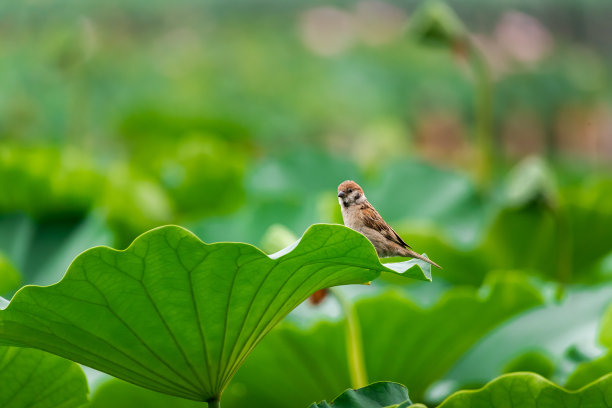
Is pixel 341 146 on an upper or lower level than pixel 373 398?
upper

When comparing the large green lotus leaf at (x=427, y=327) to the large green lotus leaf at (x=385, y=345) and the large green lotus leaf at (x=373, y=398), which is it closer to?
the large green lotus leaf at (x=385, y=345)

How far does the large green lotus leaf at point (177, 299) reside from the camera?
590mm

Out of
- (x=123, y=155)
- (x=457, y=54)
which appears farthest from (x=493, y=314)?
(x=123, y=155)

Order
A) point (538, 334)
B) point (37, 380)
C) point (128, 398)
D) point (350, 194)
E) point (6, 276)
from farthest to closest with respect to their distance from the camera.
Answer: point (538, 334) < point (6, 276) < point (128, 398) < point (37, 380) < point (350, 194)

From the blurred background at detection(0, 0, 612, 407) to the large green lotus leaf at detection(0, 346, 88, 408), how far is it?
21 centimetres

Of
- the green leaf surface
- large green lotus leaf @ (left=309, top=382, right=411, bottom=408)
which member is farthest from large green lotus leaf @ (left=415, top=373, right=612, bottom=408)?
the green leaf surface

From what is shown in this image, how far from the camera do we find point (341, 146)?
128 inches

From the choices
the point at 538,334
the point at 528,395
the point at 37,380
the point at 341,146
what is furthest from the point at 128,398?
the point at 341,146

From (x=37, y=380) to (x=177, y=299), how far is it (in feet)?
0.56

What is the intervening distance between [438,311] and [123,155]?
6.51 feet

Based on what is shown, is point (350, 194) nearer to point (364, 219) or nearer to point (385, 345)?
point (364, 219)

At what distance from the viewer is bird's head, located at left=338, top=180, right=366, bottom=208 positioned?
1.97ft

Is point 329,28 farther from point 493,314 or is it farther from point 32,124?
point 493,314

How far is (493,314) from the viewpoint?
3.20ft
